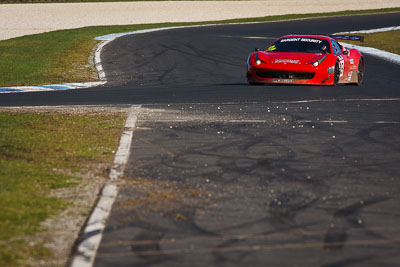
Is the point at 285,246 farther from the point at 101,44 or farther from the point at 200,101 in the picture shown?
the point at 101,44

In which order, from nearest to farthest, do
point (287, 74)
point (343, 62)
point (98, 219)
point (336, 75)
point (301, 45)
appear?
point (98, 219), point (287, 74), point (336, 75), point (343, 62), point (301, 45)

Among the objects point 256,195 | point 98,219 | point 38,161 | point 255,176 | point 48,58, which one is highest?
point 98,219

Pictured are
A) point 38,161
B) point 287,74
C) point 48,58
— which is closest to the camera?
point 38,161

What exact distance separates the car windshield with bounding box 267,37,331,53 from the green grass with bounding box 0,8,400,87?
4.82m

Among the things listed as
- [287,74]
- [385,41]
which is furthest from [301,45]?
[385,41]

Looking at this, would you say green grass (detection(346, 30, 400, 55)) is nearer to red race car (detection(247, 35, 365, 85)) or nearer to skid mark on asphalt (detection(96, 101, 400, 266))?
red race car (detection(247, 35, 365, 85))

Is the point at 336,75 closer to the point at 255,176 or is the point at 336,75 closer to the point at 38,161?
the point at 255,176

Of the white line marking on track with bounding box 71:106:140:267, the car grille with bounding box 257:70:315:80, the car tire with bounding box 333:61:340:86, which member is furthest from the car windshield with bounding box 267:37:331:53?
the white line marking on track with bounding box 71:106:140:267

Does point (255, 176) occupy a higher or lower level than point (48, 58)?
higher

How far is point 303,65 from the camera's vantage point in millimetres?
17203

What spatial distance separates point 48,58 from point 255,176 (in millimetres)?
17970

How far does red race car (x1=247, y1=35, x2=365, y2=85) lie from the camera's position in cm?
1720

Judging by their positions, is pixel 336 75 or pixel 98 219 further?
pixel 336 75

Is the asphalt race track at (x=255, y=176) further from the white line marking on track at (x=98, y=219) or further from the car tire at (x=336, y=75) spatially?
the car tire at (x=336, y=75)
